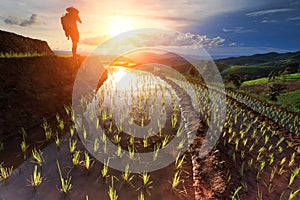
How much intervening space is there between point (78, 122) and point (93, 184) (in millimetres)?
2661

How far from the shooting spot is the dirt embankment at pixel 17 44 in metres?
9.42

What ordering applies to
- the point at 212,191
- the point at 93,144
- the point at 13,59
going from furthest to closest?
1. the point at 13,59
2. the point at 93,144
3. the point at 212,191

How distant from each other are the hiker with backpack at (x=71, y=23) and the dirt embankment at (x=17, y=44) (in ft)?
5.35

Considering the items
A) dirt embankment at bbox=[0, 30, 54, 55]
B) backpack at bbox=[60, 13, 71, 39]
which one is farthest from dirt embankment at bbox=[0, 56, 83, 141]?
backpack at bbox=[60, 13, 71, 39]

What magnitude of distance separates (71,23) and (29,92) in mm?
5342

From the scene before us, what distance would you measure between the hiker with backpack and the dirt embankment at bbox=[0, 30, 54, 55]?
1.63m

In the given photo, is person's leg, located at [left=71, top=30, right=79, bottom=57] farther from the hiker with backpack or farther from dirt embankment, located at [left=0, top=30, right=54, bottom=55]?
dirt embankment, located at [left=0, top=30, right=54, bottom=55]

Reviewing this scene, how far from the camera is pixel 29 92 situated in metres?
6.77

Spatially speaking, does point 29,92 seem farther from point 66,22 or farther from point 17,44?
point 66,22

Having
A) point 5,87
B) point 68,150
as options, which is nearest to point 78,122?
point 68,150

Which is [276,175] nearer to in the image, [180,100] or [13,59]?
[180,100]

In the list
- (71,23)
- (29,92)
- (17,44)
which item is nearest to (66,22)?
(71,23)

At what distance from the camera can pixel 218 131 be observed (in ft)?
20.6

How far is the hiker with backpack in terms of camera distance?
10481 mm
